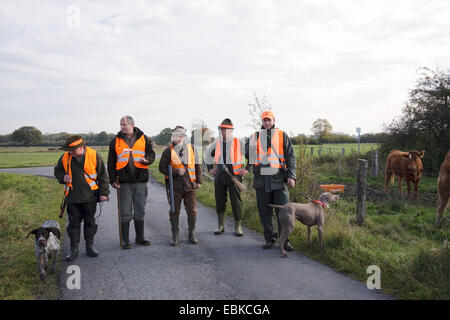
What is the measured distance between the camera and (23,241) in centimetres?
663

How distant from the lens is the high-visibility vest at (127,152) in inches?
237

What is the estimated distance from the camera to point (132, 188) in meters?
6.16

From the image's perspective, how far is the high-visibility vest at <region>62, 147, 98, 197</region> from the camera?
18.5 ft

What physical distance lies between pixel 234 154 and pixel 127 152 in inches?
82.1

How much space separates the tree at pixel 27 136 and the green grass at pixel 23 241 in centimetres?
8812

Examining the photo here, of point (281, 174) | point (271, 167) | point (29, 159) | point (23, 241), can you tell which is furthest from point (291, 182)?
point (29, 159)

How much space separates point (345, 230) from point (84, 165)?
4.59 meters

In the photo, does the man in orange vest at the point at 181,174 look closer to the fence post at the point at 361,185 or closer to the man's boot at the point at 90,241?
the man's boot at the point at 90,241

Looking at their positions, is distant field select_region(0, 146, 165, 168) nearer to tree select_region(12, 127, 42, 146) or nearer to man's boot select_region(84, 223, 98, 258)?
man's boot select_region(84, 223, 98, 258)

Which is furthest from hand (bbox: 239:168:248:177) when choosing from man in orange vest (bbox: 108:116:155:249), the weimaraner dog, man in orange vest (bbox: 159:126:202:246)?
man in orange vest (bbox: 108:116:155:249)
